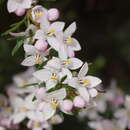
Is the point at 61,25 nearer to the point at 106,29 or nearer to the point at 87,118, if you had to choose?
the point at 87,118

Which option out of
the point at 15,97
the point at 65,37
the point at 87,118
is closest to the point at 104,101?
the point at 87,118

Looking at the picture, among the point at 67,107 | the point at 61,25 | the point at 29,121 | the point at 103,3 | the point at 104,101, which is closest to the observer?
the point at 67,107

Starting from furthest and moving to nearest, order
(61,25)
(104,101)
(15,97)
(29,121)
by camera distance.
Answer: (104,101) → (15,97) → (29,121) → (61,25)

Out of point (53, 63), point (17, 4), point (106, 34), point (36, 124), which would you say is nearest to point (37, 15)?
point (17, 4)

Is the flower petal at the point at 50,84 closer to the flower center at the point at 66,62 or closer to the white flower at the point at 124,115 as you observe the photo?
the flower center at the point at 66,62

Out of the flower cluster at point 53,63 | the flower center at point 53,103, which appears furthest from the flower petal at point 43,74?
the flower center at point 53,103

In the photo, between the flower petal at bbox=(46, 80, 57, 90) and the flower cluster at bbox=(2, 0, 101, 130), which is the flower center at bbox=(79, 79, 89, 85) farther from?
the flower petal at bbox=(46, 80, 57, 90)
